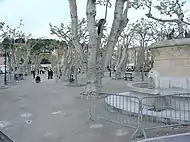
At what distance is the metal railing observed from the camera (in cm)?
812

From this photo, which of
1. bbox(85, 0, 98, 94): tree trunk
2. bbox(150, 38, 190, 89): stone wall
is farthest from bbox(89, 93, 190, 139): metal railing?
bbox(85, 0, 98, 94): tree trunk

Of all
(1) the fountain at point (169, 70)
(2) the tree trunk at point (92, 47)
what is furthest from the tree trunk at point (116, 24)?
(1) the fountain at point (169, 70)

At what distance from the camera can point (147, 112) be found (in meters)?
9.30

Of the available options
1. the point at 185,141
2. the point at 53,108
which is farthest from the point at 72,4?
the point at 185,141

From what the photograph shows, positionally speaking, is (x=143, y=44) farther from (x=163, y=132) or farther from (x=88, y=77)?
(x=163, y=132)

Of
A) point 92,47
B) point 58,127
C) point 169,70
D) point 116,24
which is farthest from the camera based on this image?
point 116,24

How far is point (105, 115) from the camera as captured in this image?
33.8ft

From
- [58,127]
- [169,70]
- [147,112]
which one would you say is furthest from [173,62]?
[58,127]

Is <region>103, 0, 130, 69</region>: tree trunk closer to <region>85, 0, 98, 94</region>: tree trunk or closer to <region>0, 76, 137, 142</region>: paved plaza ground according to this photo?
<region>85, 0, 98, 94</region>: tree trunk

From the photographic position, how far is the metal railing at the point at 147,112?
8125mm

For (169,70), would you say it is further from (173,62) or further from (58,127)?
(58,127)

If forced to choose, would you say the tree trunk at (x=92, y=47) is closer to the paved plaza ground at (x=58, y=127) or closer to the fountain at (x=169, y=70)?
the paved plaza ground at (x=58, y=127)

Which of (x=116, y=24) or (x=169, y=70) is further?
(x=116, y=24)

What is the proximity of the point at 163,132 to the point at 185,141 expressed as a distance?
6.46 ft
